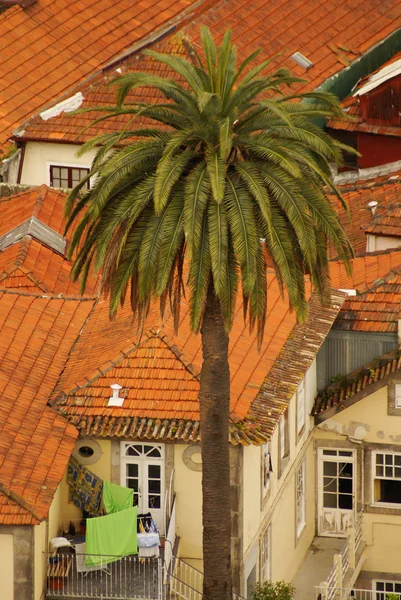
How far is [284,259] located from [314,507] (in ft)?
59.5

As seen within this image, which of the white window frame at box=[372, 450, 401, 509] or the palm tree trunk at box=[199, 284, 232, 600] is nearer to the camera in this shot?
the palm tree trunk at box=[199, 284, 232, 600]

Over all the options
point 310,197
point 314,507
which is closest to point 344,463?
point 314,507

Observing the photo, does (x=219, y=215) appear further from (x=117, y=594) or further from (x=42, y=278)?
(x=42, y=278)

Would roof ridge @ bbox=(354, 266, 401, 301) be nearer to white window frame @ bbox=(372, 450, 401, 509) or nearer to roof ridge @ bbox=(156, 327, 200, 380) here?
white window frame @ bbox=(372, 450, 401, 509)

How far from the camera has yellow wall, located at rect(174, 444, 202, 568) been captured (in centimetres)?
4956

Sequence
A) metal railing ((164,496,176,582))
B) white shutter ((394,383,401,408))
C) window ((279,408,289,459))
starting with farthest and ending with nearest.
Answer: white shutter ((394,383,401,408)), window ((279,408,289,459)), metal railing ((164,496,176,582))

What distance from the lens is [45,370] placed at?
168ft

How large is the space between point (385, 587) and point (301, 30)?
32.2 meters

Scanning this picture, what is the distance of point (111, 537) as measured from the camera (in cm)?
4809

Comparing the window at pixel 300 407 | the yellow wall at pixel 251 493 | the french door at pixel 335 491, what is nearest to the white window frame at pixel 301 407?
the window at pixel 300 407

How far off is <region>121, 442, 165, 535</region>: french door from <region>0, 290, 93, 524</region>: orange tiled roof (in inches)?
77.0

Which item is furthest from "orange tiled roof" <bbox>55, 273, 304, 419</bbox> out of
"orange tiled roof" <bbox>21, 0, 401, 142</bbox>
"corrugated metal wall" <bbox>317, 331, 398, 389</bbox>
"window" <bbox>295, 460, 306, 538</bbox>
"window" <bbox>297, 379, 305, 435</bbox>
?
"orange tiled roof" <bbox>21, 0, 401, 142</bbox>

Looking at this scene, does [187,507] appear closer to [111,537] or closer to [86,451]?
[111,537]

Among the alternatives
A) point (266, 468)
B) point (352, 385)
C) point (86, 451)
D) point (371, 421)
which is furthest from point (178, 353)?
point (371, 421)
